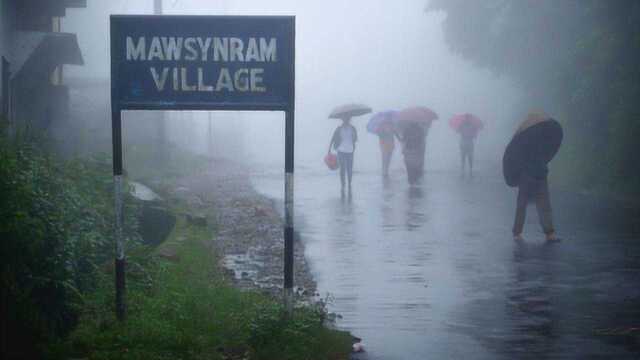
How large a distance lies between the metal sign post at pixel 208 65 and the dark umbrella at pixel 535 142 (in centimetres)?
733

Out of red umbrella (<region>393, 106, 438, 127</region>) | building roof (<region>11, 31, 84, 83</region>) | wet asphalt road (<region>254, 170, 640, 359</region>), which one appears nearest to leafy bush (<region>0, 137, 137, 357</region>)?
wet asphalt road (<region>254, 170, 640, 359</region>)

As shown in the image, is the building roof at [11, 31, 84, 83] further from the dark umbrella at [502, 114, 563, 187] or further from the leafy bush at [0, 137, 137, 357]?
the leafy bush at [0, 137, 137, 357]

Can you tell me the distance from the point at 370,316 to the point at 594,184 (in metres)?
15.4

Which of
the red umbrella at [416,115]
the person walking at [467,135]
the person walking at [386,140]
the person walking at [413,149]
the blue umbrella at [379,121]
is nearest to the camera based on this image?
the person walking at [413,149]

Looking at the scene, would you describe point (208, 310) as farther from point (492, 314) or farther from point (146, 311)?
point (492, 314)

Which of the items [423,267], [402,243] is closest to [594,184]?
[402,243]

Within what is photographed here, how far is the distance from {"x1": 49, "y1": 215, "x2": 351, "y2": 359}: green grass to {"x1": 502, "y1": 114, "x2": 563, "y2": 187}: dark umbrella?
19.9ft

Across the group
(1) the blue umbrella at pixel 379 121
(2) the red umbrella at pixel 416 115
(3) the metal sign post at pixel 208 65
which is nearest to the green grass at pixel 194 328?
(3) the metal sign post at pixel 208 65

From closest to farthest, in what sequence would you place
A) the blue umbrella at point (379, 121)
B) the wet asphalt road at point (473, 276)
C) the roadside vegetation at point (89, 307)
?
the roadside vegetation at point (89, 307) < the wet asphalt road at point (473, 276) < the blue umbrella at point (379, 121)

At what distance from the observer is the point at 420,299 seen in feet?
33.6

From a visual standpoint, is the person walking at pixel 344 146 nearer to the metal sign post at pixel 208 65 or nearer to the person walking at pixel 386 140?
the person walking at pixel 386 140

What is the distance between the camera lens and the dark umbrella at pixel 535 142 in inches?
572

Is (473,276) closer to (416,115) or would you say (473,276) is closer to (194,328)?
(194,328)

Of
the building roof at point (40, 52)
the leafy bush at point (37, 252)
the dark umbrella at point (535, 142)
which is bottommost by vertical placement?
the leafy bush at point (37, 252)
